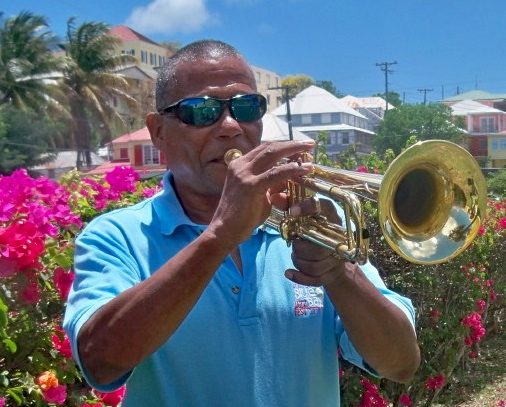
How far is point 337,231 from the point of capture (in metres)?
1.75

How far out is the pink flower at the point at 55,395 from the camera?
249cm

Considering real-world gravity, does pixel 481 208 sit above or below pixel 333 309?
above

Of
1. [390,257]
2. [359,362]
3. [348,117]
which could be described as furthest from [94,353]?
[348,117]

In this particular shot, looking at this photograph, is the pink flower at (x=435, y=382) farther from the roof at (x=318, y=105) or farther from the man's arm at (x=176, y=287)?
the roof at (x=318, y=105)

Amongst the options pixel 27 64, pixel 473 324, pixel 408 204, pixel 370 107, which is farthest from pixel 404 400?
pixel 370 107

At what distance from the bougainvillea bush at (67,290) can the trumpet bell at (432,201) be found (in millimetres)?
1272

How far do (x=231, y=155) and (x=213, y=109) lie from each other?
0.13 m

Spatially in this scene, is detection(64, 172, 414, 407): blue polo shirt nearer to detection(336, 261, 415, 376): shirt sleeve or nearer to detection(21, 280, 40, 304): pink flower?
detection(336, 261, 415, 376): shirt sleeve

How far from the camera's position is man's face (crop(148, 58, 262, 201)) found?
1913mm

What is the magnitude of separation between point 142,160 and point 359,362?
41104 millimetres

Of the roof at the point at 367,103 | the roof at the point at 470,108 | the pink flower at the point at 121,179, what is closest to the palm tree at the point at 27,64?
the roof at the point at 470,108

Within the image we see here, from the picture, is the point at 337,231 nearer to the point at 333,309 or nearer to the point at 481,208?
the point at 333,309

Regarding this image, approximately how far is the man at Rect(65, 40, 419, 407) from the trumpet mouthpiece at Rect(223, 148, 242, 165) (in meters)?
0.02

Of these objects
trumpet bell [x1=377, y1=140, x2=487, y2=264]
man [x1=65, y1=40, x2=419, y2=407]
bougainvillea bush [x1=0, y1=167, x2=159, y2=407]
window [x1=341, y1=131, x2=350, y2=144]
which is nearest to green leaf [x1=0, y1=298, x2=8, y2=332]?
bougainvillea bush [x1=0, y1=167, x2=159, y2=407]
